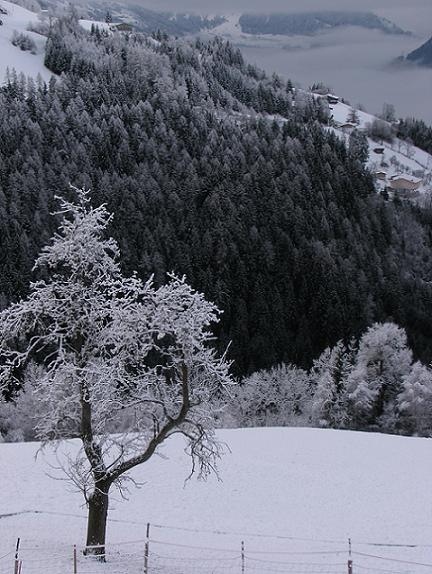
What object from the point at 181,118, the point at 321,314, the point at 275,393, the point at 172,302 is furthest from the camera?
the point at 181,118

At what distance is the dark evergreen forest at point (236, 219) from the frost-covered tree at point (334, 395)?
3721 centimetres

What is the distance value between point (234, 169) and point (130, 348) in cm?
16371

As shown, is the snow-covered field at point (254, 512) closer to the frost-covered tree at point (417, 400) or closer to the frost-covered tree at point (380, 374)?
the frost-covered tree at point (417, 400)

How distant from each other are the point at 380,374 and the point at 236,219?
96773 mm

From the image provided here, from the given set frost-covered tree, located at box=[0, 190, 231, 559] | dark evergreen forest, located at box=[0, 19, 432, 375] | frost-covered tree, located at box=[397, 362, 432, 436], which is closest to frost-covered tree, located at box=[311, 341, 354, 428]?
frost-covered tree, located at box=[397, 362, 432, 436]

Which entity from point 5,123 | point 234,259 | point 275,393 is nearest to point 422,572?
point 275,393

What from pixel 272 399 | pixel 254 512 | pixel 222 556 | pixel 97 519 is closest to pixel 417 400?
pixel 272 399

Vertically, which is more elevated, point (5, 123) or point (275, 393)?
point (5, 123)

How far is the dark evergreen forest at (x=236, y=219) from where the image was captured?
13375cm

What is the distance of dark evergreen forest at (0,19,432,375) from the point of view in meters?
134

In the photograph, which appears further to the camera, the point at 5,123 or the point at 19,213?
the point at 5,123

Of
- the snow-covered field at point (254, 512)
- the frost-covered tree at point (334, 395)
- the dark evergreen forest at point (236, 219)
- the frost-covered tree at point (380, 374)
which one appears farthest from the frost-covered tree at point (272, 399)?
the snow-covered field at point (254, 512)

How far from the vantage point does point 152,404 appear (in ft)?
67.6

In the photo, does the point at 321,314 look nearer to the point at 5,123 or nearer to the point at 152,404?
the point at 5,123
